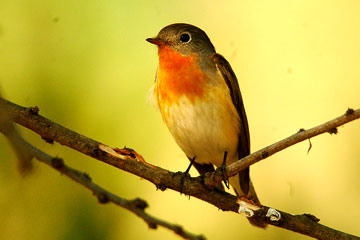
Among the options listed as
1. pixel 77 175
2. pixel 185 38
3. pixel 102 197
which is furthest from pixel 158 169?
pixel 185 38

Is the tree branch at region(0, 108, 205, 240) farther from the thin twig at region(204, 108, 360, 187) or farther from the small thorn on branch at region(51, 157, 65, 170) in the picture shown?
the thin twig at region(204, 108, 360, 187)

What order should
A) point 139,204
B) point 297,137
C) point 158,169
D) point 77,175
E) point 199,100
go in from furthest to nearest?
point 199,100 < point 158,169 < point 297,137 < point 139,204 < point 77,175

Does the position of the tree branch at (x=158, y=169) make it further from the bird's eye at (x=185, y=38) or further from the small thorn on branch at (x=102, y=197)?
the bird's eye at (x=185, y=38)

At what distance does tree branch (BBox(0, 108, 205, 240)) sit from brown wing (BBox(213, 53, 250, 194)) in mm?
1948

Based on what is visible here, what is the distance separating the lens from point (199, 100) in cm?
318

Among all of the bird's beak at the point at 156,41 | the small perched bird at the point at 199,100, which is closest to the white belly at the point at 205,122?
the small perched bird at the point at 199,100

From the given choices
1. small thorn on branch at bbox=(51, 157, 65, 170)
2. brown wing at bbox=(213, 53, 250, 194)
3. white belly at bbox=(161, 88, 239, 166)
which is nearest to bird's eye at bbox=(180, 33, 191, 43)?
brown wing at bbox=(213, 53, 250, 194)

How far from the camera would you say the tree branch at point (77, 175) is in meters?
1.05

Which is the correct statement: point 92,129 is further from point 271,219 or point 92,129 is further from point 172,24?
point 271,219

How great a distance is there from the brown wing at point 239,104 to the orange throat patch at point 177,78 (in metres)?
0.18

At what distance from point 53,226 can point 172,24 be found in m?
1.72

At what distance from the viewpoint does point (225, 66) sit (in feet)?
11.3

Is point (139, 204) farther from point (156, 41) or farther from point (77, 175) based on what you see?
point (156, 41)

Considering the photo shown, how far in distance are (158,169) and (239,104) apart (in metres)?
1.06
